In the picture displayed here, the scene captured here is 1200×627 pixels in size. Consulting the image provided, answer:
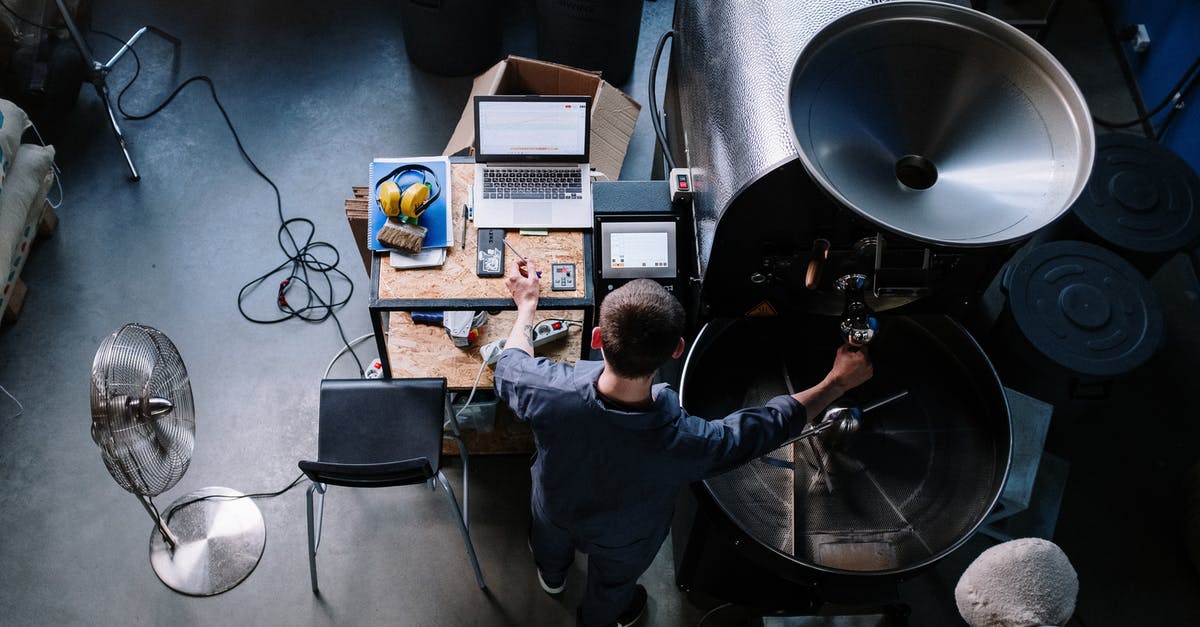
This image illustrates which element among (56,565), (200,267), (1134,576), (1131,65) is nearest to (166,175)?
(200,267)

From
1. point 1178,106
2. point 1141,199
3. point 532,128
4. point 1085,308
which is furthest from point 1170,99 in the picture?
point 532,128

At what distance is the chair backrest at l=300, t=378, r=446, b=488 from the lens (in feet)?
8.36

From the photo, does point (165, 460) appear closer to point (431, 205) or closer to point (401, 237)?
point (401, 237)

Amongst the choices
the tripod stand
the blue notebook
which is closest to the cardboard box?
the blue notebook

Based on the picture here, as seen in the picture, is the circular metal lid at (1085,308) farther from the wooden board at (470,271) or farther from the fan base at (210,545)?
the fan base at (210,545)

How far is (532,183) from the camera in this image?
2.67m

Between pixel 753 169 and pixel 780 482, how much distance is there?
32.4 inches

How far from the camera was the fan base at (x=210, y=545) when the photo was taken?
9.30 feet

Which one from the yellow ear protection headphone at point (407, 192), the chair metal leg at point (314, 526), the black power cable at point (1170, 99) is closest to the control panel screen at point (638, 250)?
the yellow ear protection headphone at point (407, 192)

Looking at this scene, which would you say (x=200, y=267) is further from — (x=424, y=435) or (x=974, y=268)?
(x=974, y=268)

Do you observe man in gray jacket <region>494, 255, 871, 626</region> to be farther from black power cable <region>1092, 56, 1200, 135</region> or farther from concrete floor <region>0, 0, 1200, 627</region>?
black power cable <region>1092, 56, 1200, 135</region>

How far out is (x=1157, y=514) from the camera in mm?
3033

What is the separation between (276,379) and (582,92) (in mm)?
1767

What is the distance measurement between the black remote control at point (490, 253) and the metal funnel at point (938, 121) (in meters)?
1.16
